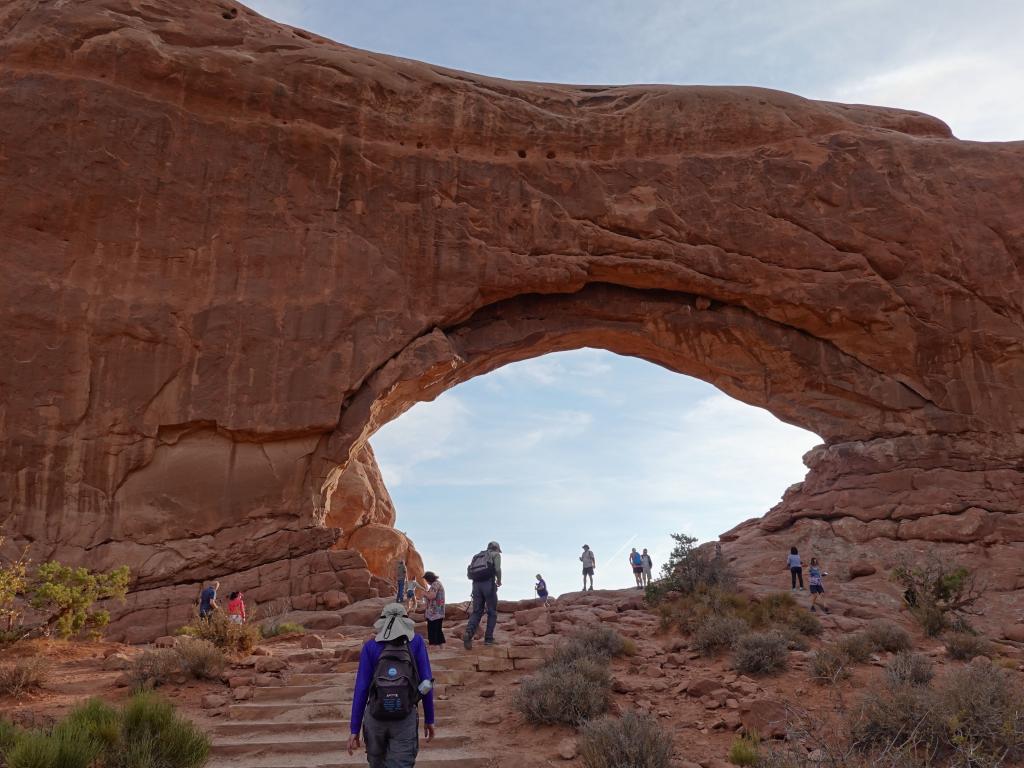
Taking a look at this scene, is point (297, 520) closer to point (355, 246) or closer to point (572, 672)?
point (355, 246)

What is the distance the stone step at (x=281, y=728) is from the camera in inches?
298

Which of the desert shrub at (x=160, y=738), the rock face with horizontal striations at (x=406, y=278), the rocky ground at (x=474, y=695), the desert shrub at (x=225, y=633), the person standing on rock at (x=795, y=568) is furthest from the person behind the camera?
the person standing on rock at (x=795, y=568)

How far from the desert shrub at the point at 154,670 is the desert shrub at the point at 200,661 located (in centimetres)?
8

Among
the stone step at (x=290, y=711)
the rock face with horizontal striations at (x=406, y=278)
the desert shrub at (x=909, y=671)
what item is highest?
the rock face with horizontal striations at (x=406, y=278)

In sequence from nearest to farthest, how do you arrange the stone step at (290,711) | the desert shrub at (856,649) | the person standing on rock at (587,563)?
the stone step at (290,711) → the desert shrub at (856,649) → the person standing on rock at (587,563)

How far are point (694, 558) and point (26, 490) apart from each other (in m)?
12.0

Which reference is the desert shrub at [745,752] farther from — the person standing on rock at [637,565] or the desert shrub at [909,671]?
the person standing on rock at [637,565]

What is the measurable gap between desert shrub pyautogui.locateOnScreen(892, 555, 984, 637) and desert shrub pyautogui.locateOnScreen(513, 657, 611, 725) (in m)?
6.69

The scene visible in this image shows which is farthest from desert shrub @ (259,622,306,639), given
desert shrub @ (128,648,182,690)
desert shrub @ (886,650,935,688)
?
desert shrub @ (886,650,935,688)

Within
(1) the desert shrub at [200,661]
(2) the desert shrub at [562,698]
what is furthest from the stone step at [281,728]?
(1) the desert shrub at [200,661]

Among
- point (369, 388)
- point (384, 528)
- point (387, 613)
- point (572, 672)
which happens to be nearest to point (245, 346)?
point (369, 388)

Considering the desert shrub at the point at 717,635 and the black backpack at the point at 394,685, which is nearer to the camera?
the black backpack at the point at 394,685

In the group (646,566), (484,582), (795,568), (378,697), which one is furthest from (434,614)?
(646,566)

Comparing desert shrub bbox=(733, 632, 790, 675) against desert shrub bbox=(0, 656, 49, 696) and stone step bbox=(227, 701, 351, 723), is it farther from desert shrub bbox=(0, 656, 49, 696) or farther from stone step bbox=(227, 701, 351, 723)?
desert shrub bbox=(0, 656, 49, 696)
